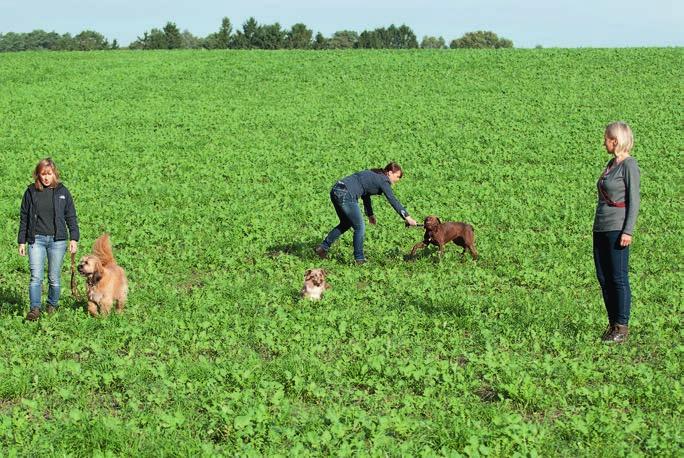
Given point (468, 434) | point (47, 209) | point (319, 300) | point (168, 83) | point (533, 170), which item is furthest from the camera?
point (168, 83)

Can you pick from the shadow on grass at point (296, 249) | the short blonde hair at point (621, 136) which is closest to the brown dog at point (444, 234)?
the shadow on grass at point (296, 249)

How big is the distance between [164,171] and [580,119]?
16182mm

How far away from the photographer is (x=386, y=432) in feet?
18.8

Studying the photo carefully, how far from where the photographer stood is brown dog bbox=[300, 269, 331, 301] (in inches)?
365

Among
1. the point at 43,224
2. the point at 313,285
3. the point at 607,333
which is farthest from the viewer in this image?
the point at 313,285

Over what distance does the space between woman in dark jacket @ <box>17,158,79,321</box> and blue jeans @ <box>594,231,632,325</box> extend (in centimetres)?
670

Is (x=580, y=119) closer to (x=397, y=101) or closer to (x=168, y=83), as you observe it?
(x=397, y=101)

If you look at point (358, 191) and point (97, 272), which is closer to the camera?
point (97, 272)

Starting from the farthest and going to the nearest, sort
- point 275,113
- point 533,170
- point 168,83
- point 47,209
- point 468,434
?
point 168,83, point 275,113, point 533,170, point 47,209, point 468,434

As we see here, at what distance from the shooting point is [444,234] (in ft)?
37.6

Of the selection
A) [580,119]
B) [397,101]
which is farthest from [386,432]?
[397,101]

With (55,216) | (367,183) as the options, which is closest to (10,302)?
(55,216)

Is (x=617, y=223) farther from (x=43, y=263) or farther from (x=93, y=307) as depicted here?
(x=43, y=263)

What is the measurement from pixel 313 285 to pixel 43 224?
3660 mm
